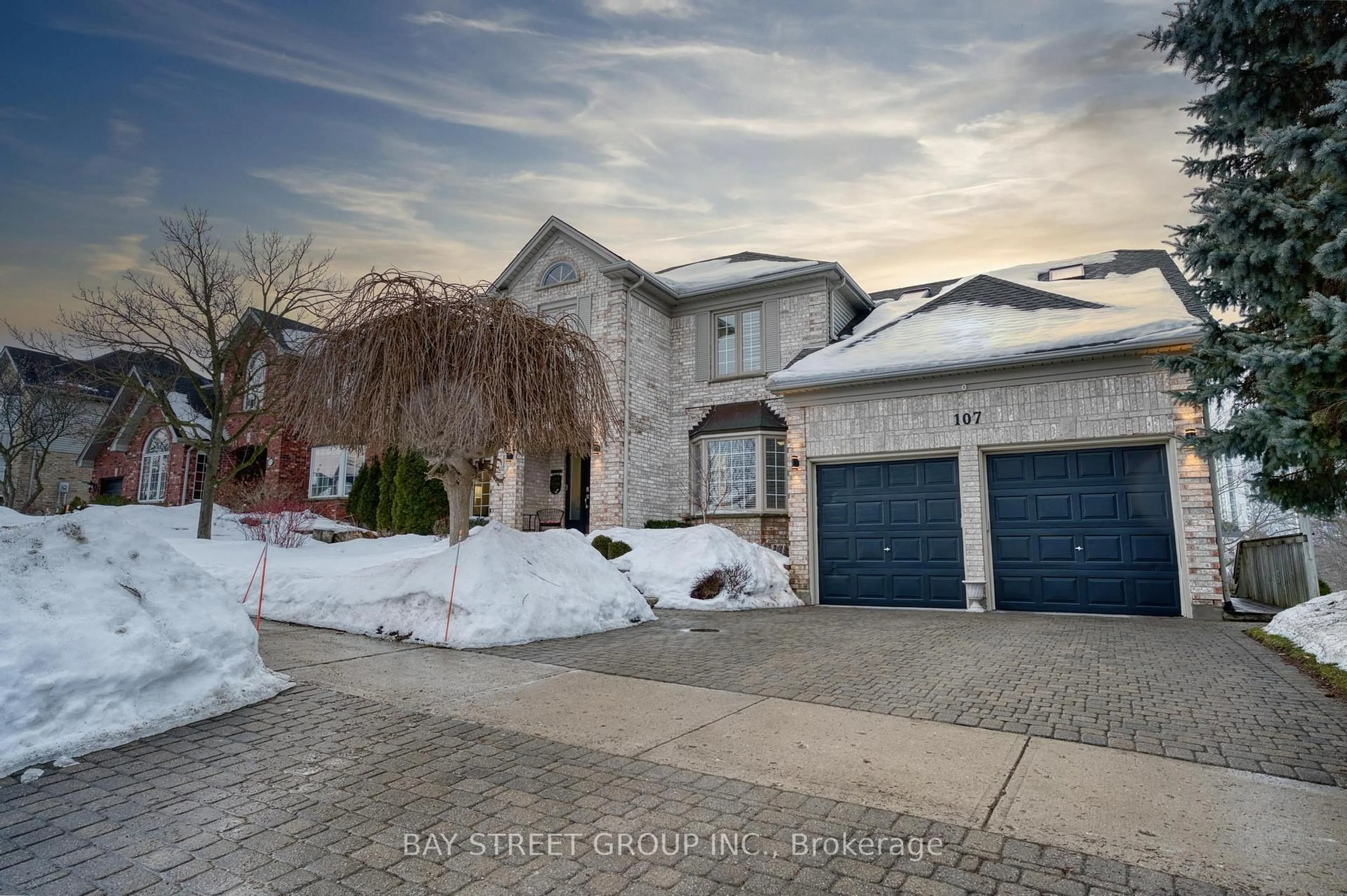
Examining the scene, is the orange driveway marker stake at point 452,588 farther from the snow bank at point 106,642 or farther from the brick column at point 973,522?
the brick column at point 973,522

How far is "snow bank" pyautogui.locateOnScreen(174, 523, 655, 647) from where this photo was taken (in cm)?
700

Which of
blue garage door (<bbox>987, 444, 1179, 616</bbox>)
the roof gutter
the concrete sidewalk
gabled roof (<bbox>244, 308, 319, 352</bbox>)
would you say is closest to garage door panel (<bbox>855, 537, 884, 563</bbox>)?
blue garage door (<bbox>987, 444, 1179, 616</bbox>)

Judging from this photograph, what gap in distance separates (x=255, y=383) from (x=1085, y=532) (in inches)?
840

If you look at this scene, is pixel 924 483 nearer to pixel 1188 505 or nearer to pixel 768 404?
pixel 1188 505

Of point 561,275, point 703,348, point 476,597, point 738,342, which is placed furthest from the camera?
point 561,275

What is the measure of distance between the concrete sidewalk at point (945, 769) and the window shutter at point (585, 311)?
1273cm

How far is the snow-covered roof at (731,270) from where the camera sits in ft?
55.2

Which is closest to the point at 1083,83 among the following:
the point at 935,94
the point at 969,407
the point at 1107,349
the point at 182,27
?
the point at 935,94

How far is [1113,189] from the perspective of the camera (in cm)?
1151

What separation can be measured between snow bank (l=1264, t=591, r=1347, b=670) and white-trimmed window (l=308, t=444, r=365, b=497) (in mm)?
21863

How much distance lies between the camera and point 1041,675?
5602 millimetres

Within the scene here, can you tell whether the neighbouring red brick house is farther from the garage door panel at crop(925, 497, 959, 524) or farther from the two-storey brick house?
the garage door panel at crop(925, 497, 959, 524)

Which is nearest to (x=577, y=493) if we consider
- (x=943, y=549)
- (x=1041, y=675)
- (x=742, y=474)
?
(x=742, y=474)

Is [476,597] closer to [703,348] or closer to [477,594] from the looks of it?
[477,594]
